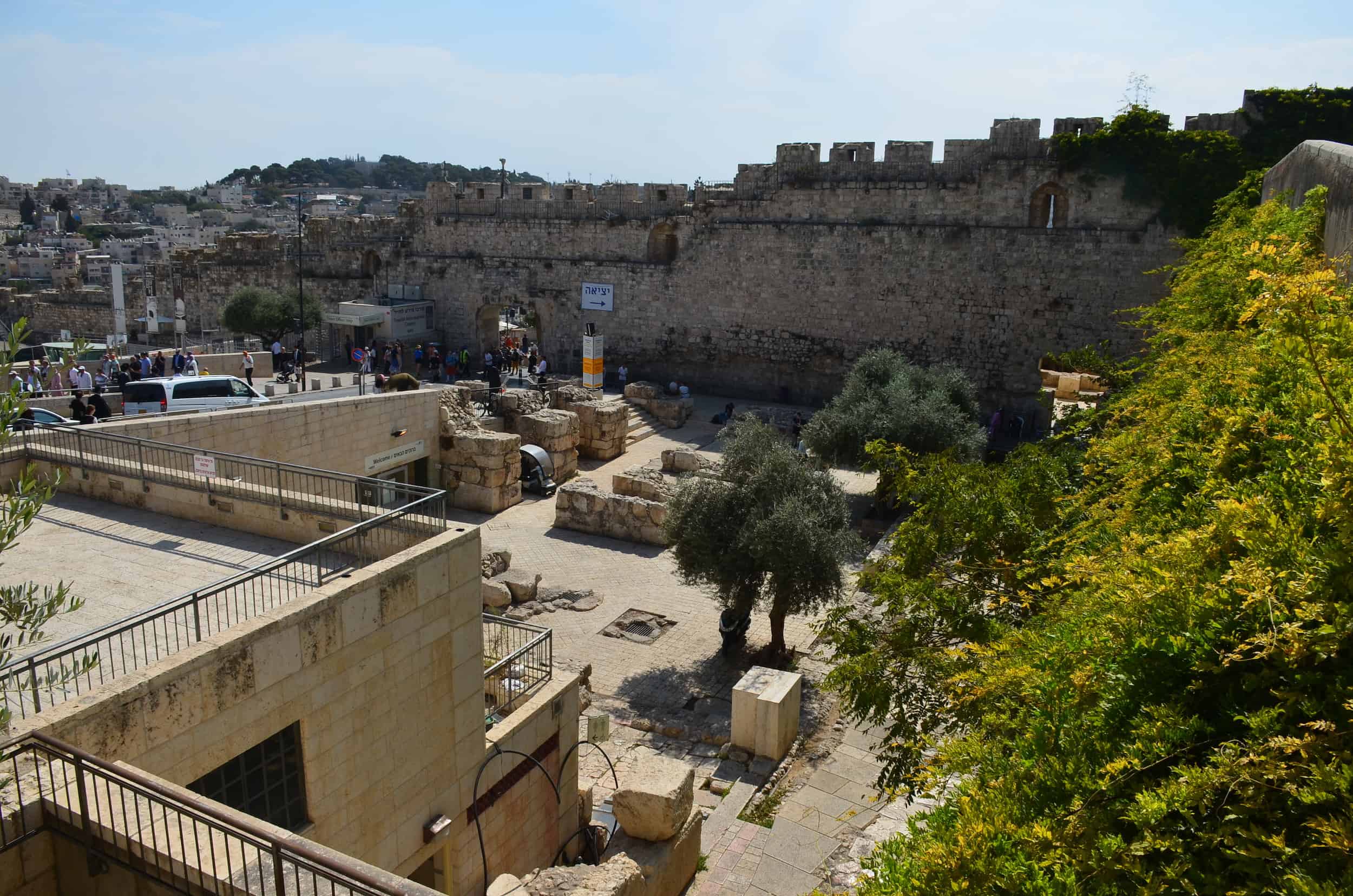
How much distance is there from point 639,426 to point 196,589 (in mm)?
18084

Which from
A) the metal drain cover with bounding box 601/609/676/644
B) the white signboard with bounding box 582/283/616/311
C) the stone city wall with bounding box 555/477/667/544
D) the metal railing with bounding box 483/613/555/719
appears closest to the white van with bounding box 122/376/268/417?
the stone city wall with bounding box 555/477/667/544

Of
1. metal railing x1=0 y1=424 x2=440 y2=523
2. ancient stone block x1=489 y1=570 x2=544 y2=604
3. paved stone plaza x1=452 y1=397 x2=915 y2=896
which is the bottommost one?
paved stone plaza x1=452 y1=397 x2=915 y2=896

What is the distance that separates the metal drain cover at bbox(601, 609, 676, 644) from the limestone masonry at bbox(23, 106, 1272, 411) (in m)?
13.1

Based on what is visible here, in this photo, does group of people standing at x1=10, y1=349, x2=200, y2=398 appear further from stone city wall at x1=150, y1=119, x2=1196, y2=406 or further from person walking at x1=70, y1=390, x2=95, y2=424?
stone city wall at x1=150, y1=119, x2=1196, y2=406

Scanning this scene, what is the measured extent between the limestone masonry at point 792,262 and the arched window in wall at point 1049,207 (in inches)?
1.9

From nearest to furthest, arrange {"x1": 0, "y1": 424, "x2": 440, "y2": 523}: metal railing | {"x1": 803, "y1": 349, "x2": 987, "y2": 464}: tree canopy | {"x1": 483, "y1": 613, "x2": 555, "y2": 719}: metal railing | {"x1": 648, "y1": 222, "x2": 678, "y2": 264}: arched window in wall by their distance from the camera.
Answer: {"x1": 0, "y1": 424, "x2": 440, "y2": 523}: metal railing < {"x1": 483, "y1": 613, "x2": 555, "y2": 719}: metal railing < {"x1": 803, "y1": 349, "x2": 987, "y2": 464}: tree canopy < {"x1": 648, "y1": 222, "x2": 678, "y2": 264}: arched window in wall

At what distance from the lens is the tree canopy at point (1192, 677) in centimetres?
299

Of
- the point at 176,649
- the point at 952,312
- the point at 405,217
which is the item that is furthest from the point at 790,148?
the point at 176,649

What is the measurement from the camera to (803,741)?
11180 millimetres

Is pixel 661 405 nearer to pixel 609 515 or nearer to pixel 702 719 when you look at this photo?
pixel 609 515

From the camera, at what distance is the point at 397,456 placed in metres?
16.2

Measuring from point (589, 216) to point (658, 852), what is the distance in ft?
75.2

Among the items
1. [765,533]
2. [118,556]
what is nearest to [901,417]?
[765,533]

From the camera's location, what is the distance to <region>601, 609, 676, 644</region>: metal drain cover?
45.4 feet
